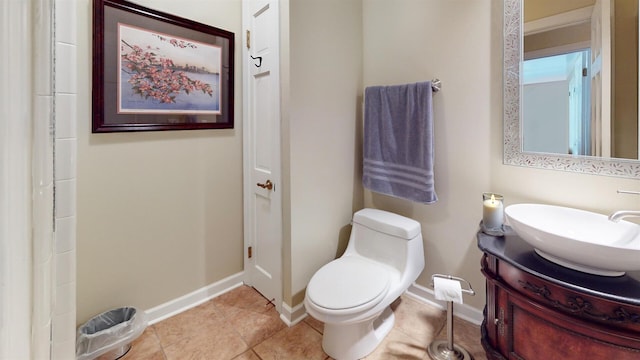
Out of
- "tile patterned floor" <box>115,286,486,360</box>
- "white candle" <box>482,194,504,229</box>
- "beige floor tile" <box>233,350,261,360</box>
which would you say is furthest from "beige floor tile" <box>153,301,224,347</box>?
"white candle" <box>482,194,504,229</box>

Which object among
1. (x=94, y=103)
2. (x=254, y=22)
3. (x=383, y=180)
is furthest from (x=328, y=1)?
(x=94, y=103)

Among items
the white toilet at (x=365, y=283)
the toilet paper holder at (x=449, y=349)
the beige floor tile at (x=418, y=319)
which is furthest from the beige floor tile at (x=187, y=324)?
the toilet paper holder at (x=449, y=349)

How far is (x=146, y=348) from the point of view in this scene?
5.61 ft

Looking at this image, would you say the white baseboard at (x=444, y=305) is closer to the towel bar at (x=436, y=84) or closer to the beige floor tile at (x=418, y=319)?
the beige floor tile at (x=418, y=319)

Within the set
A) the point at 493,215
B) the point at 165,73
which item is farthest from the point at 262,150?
the point at 493,215

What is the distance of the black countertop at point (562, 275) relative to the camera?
3.31 feet

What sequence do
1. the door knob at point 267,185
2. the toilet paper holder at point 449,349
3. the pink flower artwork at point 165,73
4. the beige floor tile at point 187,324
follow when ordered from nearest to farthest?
1. the toilet paper holder at point 449,349
2. the pink flower artwork at point 165,73
3. the beige floor tile at point 187,324
4. the door knob at point 267,185

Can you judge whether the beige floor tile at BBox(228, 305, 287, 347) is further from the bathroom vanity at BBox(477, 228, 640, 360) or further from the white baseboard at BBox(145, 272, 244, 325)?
the bathroom vanity at BBox(477, 228, 640, 360)

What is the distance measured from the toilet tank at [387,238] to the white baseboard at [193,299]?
97 cm

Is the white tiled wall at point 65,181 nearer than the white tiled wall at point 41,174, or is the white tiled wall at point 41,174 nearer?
the white tiled wall at point 41,174

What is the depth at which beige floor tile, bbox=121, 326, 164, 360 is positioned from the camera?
1645 millimetres

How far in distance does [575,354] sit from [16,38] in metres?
1.65

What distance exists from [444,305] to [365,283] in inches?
29.6

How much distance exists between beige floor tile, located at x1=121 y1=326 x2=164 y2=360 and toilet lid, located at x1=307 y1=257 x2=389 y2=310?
3.03 ft
